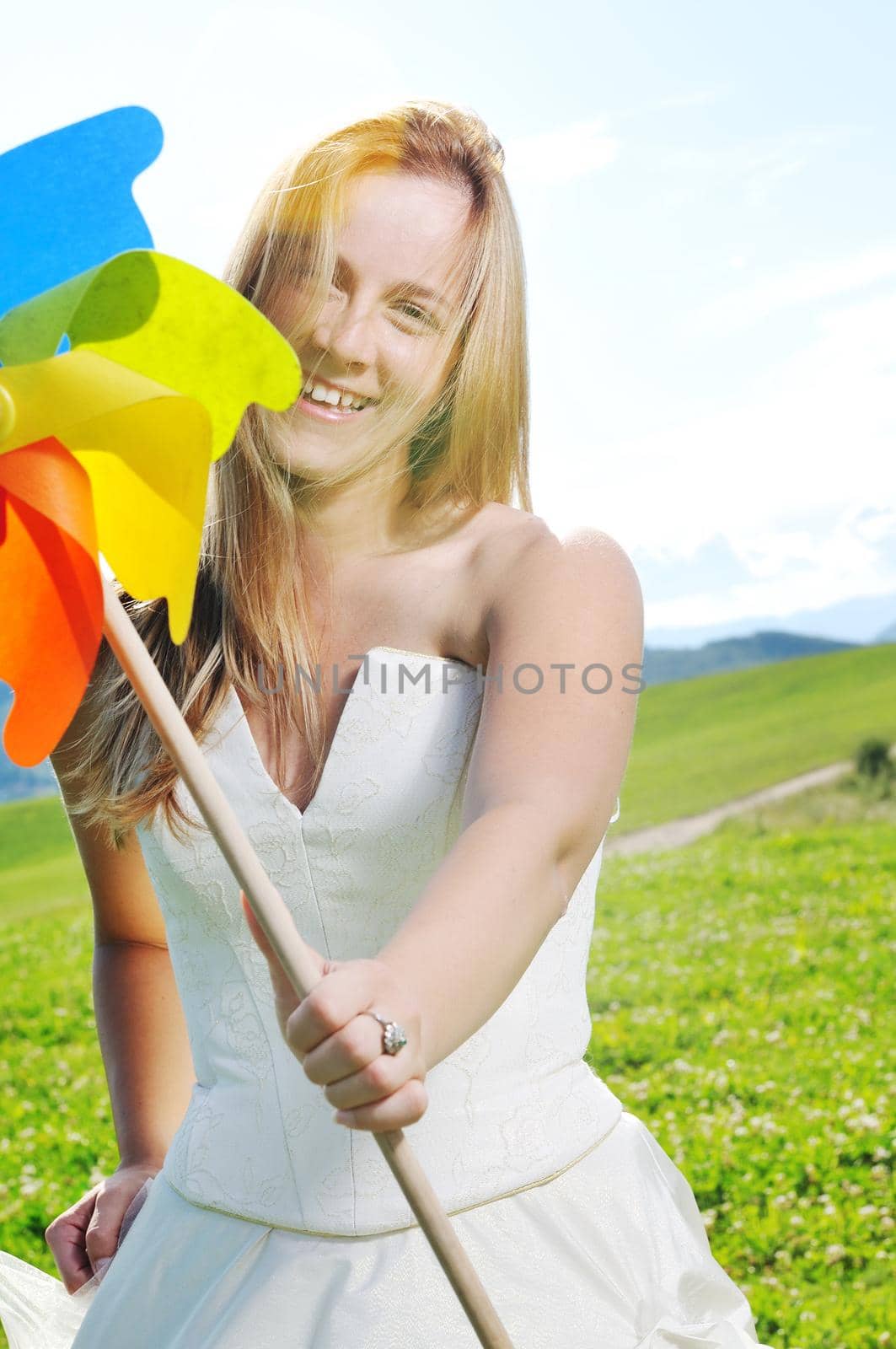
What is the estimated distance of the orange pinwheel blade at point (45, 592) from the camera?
0.83 metres

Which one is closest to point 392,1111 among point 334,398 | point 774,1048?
point 334,398

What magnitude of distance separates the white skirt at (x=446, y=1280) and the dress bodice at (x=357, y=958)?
19 mm

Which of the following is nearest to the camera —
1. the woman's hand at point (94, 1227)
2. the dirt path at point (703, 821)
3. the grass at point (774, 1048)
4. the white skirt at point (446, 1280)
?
the white skirt at point (446, 1280)

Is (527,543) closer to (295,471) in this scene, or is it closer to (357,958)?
(295,471)

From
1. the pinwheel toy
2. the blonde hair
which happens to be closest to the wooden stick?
the pinwheel toy

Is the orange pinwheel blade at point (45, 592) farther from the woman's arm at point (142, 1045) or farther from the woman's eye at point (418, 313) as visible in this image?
the woman's arm at point (142, 1045)

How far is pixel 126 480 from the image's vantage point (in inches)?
32.9

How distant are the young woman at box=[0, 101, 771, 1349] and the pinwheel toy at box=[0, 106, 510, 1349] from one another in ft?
0.50

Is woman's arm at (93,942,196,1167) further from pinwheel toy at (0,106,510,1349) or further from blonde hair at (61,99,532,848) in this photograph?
pinwheel toy at (0,106,510,1349)

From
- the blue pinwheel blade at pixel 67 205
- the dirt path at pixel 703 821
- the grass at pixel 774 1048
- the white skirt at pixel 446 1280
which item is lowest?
the dirt path at pixel 703 821

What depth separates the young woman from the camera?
912mm

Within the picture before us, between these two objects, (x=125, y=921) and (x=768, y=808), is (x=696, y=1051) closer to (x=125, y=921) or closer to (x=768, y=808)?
(x=125, y=921)

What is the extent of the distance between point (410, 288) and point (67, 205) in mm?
263

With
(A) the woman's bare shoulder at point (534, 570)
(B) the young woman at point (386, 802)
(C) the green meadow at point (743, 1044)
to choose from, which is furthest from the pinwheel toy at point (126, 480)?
(C) the green meadow at point (743, 1044)
